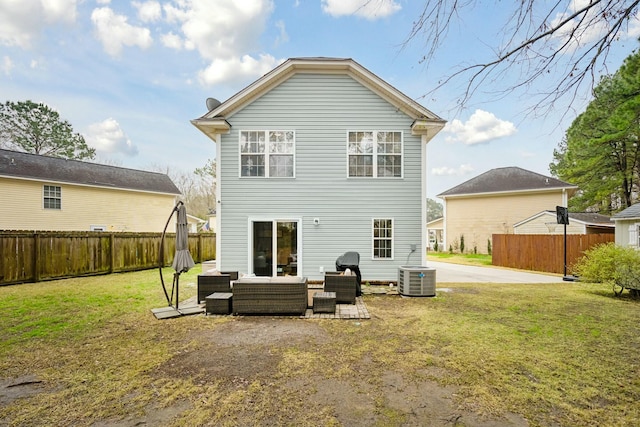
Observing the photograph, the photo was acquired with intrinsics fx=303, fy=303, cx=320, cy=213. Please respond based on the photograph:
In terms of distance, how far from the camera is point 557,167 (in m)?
30.2

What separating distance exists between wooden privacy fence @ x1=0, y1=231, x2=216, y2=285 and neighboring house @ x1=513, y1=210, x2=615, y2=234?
19.3 metres

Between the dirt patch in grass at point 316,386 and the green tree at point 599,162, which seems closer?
the dirt patch in grass at point 316,386

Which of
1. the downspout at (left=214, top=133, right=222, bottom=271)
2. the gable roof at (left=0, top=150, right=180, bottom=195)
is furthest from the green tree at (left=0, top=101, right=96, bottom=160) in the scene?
the downspout at (left=214, top=133, right=222, bottom=271)

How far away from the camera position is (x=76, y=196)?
678 inches

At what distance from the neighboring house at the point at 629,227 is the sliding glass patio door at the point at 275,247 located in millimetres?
11921

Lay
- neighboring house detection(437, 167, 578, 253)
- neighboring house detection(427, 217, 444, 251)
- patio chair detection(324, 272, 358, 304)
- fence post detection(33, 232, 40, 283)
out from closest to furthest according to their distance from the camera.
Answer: patio chair detection(324, 272, 358, 304) < fence post detection(33, 232, 40, 283) < neighboring house detection(437, 167, 578, 253) < neighboring house detection(427, 217, 444, 251)

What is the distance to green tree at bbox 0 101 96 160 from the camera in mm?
24531

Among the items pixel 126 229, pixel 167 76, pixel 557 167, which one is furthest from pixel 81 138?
pixel 557 167

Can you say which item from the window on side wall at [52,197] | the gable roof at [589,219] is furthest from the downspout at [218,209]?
the gable roof at [589,219]

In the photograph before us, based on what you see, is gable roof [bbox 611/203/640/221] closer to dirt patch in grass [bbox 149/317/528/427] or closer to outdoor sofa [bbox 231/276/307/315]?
dirt patch in grass [bbox 149/317/528/427]

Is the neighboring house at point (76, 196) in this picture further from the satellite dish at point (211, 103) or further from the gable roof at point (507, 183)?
the gable roof at point (507, 183)

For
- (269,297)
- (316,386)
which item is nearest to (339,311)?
(269,297)

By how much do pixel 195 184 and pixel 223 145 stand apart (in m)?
32.5

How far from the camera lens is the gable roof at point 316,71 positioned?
907 cm
